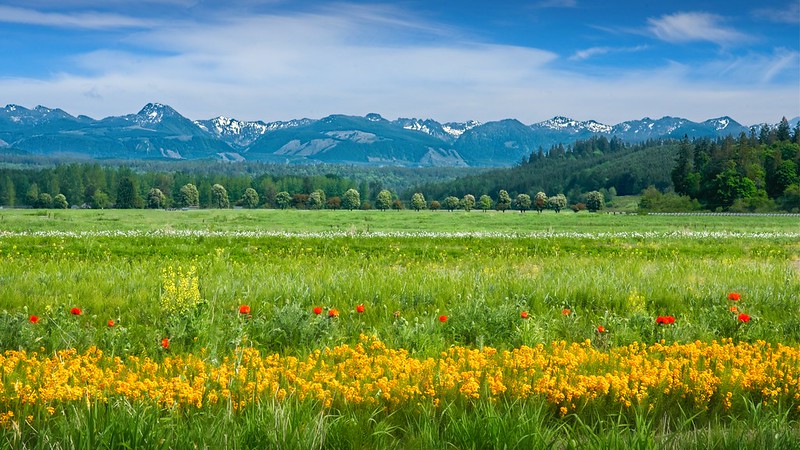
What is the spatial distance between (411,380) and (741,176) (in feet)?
394

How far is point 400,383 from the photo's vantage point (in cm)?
741

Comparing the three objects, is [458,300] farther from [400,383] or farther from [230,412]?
[230,412]

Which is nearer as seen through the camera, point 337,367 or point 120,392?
point 120,392

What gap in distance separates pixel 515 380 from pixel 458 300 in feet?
18.5

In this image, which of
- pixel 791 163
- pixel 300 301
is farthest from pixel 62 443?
pixel 791 163

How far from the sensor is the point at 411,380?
7.49m

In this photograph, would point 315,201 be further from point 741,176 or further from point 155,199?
point 741,176

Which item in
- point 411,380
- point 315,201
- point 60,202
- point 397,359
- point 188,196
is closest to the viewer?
point 411,380

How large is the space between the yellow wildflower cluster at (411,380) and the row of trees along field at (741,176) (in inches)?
4185

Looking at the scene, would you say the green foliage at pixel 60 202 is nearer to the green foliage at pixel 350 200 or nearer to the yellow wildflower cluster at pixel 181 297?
the green foliage at pixel 350 200

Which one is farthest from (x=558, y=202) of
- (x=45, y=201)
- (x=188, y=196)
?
Result: (x=45, y=201)

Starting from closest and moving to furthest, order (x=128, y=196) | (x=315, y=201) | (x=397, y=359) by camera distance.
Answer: (x=397, y=359) < (x=128, y=196) < (x=315, y=201)

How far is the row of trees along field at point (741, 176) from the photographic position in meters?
108

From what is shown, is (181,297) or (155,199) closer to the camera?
(181,297)
